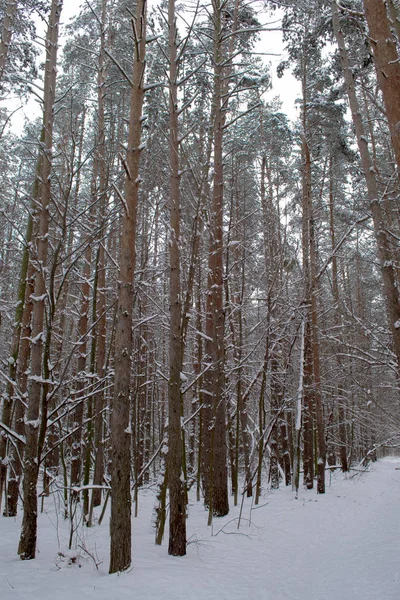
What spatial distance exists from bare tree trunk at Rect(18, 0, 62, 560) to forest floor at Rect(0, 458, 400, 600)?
41 centimetres

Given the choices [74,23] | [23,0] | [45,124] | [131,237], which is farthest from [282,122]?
[131,237]

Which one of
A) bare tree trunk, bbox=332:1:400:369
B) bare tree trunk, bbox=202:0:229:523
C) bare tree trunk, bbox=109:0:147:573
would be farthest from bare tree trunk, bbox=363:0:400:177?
bare tree trunk, bbox=202:0:229:523

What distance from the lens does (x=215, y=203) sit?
8586mm

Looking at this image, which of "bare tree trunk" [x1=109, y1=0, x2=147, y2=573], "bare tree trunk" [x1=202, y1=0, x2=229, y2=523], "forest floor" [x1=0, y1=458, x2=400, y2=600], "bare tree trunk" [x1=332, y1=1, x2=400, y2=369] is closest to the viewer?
"forest floor" [x1=0, y1=458, x2=400, y2=600]

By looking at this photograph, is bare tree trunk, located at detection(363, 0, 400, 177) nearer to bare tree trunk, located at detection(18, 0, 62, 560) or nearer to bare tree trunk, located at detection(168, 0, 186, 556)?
bare tree trunk, located at detection(168, 0, 186, 556)

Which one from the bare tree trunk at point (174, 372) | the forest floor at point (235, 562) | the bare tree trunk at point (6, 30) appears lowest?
the forest floor at point (235, 562)

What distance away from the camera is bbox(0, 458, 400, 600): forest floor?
155 inches

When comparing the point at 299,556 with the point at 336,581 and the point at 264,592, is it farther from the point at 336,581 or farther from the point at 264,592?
the point at 264,592

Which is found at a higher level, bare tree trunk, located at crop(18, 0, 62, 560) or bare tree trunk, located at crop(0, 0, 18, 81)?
A: bare tree trunk, located at crop(0, 0, 18, 81)

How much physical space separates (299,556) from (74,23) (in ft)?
44.6

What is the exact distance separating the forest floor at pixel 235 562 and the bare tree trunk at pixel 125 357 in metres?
0.46

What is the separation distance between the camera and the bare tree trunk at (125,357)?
4.34m

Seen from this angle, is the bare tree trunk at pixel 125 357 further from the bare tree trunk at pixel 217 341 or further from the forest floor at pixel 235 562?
the bare tree trunk at pixel 217 341

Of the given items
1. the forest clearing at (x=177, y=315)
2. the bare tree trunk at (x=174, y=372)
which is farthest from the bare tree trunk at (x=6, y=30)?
the bare tree trunk at (x=174, y=372)
